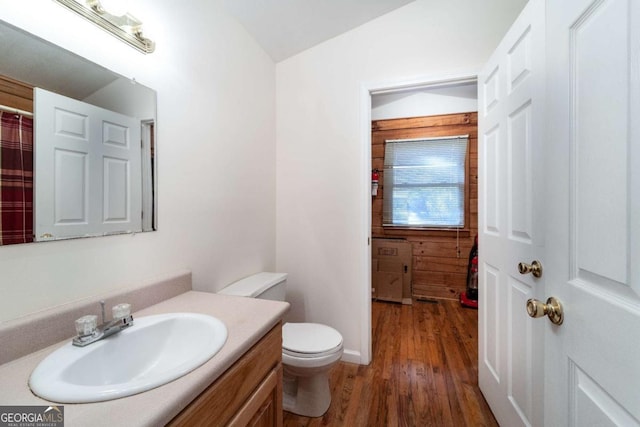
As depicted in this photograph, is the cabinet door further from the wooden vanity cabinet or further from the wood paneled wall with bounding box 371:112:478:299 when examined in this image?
the wood paneled wall with bounding box 371:112:478:299

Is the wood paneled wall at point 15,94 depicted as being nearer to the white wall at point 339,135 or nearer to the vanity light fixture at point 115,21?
the vanity light fixture at point 115,21

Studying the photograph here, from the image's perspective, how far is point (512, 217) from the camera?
1.22 meters

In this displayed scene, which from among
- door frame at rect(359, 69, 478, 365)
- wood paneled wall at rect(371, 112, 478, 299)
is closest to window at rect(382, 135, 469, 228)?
wood paneled wall at rect(371, 112, 478, 299)

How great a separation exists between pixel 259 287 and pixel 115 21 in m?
1.35

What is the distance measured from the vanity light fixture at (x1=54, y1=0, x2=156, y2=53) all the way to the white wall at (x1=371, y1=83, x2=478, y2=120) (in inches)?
103

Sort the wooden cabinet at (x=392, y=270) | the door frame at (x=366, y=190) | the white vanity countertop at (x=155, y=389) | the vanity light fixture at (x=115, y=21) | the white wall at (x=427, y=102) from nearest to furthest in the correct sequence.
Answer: the white vanity countertop at (x=155, y=389), the vanity light fixture at (x=115, y=21), the door frame at (x=366, y=190), the white wall at (x=427, y=102), the wooden cabinet at (x=392, y=270)

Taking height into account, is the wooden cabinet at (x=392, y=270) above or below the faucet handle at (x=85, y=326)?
below

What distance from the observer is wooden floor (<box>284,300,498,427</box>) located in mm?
1481

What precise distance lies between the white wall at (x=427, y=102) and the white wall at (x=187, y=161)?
74.9 inches

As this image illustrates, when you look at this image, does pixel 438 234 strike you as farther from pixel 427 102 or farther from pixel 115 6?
pixel 115 6

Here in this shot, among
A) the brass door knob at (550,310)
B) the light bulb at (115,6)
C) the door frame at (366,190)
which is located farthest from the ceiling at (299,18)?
the brass door knob at (550,310)

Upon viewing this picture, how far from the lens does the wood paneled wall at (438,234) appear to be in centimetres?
328

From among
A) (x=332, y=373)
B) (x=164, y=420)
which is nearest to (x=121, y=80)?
(x=164, y=420)

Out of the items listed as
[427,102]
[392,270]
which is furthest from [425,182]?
[392,270]
